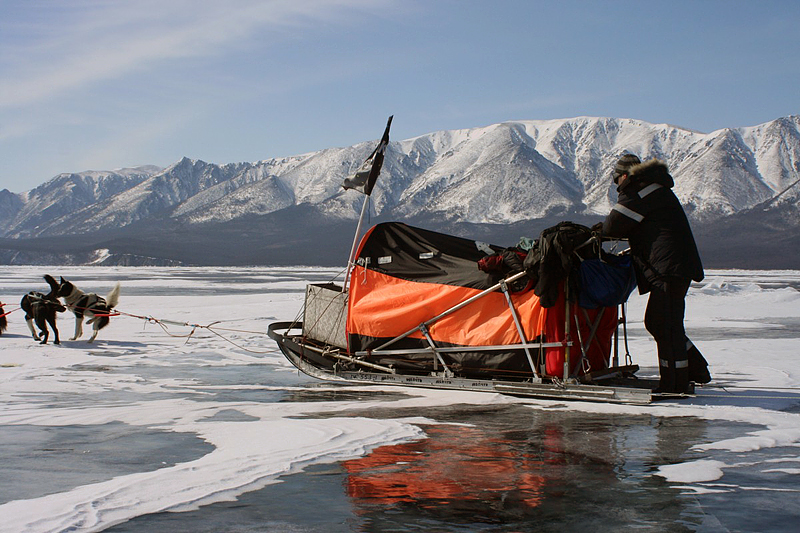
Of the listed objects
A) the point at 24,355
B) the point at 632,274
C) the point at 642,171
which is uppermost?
the point at 642,171

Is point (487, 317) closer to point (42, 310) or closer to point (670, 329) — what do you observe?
point (670, 329)

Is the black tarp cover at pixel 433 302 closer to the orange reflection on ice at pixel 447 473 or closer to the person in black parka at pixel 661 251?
the person in black parka at pixel 661 251

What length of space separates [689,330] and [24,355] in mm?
14032

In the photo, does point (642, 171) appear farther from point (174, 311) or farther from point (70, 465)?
point (174, 311)

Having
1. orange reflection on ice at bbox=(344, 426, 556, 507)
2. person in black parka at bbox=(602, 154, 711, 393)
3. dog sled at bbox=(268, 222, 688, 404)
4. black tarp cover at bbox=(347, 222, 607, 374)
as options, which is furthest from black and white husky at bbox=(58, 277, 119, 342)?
person in black parka at bbox=(602, 154, 711, 393)

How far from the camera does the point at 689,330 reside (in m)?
17.8

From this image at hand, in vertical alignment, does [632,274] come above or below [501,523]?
above

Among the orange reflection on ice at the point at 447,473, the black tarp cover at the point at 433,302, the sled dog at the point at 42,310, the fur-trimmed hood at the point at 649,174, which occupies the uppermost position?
the fur-trimmed hood at the point at 649,174

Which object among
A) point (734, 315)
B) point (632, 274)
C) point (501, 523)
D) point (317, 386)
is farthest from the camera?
point (734, 315)

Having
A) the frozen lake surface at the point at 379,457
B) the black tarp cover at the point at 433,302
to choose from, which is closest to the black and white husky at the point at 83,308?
the frozen lake surface at the point at 379,457

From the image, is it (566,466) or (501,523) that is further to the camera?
(566,466)

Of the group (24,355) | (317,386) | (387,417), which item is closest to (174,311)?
(24,355)

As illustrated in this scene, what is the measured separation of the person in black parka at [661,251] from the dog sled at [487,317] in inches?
15.8

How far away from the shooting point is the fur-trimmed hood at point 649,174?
816 centimetres
